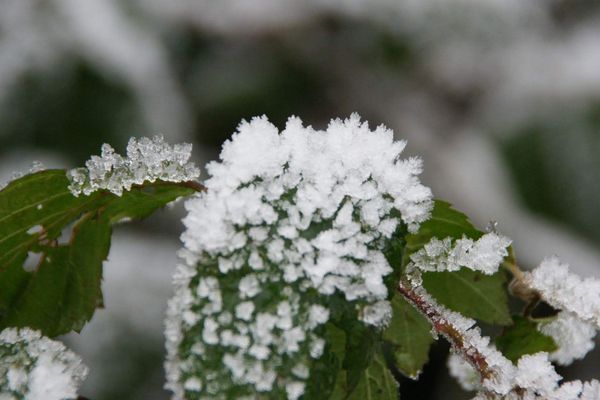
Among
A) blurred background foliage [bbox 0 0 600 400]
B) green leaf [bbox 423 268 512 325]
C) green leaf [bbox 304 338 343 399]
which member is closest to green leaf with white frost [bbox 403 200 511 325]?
green leaf [bbox 423 268 512 325]

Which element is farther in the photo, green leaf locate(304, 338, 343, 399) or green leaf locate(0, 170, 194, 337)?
green leaf locate(0, 170, 194, 337)

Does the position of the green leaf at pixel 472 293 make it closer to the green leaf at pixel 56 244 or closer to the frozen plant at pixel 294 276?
the frozen plant at pixel 294 276

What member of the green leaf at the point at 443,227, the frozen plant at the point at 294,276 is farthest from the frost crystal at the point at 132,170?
the green leaf at the point at 443,227

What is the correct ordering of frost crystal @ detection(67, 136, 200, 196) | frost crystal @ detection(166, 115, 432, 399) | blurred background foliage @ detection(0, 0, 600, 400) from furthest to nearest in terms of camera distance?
1. blurred background foliage @ detection(0, 0, 600, 400)
2. frost crystal @ detection(67, 136, 200, 196)
3. frost crystal @ detection(166, 115, 432, 399)

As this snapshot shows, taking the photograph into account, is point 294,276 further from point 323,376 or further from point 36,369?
point 36,369

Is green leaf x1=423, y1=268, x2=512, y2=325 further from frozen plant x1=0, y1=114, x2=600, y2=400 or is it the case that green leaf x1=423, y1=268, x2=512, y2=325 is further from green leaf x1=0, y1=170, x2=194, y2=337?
green leaf x1=0, y1=170, x2=194, y2=337

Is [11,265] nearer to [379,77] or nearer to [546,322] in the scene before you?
[546,322]
